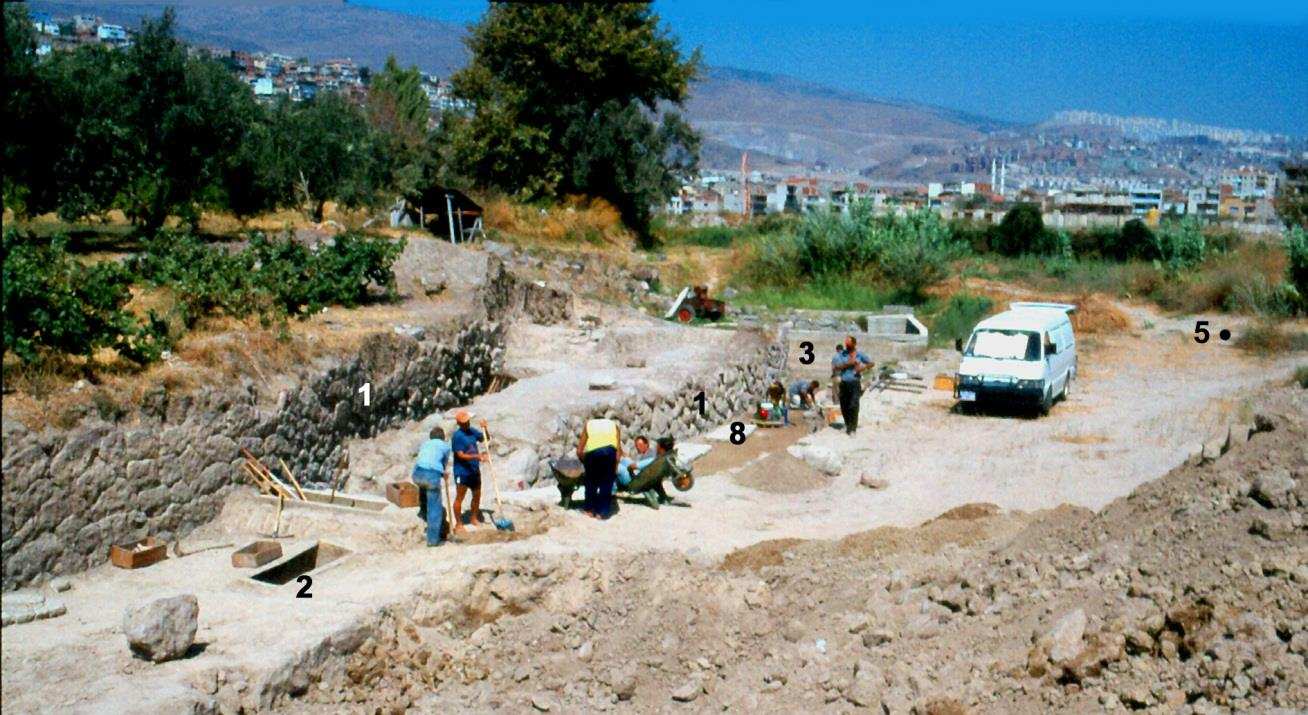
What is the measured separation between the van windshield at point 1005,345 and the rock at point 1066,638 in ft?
46.7

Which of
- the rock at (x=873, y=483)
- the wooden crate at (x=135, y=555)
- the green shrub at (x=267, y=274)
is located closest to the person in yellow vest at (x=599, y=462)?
the rock at (x=873, y=483)

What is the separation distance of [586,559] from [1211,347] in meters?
24.8

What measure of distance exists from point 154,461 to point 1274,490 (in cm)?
1075

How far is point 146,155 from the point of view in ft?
87.0

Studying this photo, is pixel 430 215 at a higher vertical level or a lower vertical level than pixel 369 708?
higher

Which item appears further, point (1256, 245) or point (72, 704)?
point (1256, 245)

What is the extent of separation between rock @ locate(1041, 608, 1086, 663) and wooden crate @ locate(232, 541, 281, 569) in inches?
292

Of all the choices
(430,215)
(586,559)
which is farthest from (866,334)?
(586,559)

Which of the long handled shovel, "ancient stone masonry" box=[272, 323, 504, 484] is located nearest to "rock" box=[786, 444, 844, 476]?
"ancient stone masonry" box=[272, 323, 504, 484]

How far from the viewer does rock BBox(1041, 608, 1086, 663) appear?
10.1 m

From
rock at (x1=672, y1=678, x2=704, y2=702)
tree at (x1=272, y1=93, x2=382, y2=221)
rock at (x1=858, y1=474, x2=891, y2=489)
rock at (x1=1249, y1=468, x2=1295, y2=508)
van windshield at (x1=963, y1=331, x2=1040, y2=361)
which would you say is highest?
tree at (x1=272, y1=93, x2=382, y2=221)

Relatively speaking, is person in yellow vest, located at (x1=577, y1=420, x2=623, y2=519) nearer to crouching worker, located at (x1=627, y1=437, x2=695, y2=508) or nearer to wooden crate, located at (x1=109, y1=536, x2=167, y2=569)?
crouching worker, located at (x1=627, y1=437, x2=695, y2=508)

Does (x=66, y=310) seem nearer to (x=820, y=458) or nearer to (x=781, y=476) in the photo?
(x=781, y=476)

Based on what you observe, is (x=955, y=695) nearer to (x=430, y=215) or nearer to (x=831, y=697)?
(x=831, y=697)
